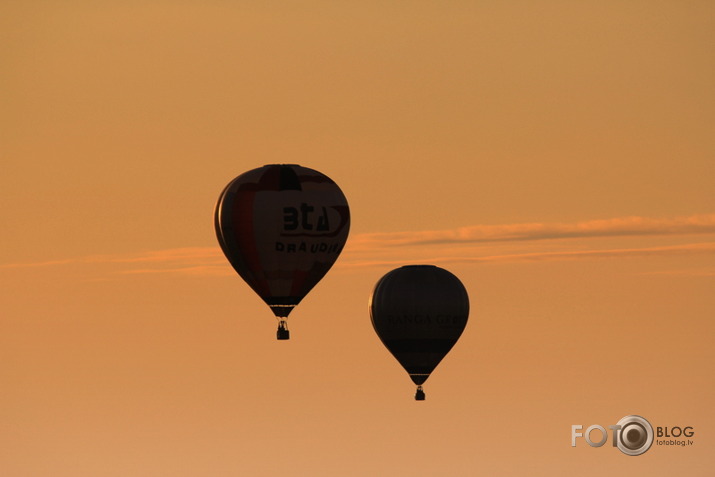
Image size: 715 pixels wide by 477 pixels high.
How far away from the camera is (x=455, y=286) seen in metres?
94.6

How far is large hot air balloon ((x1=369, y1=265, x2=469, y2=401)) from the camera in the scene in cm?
9344

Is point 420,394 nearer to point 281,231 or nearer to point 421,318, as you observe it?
point 421,318

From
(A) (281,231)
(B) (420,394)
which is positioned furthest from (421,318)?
(A) (281,231)

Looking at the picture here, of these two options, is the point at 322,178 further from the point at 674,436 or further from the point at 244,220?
the point at 674,436

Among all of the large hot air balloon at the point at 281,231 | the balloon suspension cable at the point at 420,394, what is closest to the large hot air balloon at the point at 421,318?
the balloon suspension cable at the point at 420,394

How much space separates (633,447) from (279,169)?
25450 mm

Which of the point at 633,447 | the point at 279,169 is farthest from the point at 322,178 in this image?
the point at 633,447

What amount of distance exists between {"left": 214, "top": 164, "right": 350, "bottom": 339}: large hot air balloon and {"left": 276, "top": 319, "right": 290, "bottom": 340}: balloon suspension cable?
0.05m

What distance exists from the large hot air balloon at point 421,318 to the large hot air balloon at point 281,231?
284 inches

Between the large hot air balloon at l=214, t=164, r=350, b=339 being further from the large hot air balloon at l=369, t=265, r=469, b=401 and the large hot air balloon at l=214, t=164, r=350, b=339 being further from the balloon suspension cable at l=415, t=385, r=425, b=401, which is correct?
the balloon suspension cable at l=415, t=385, r=425, b=401

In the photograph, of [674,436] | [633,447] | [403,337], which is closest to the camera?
[403,337]

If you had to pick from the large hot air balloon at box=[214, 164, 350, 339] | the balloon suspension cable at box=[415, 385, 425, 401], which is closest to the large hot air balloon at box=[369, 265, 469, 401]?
the balloon suspension cable at box=[415, 385, 425, 401]

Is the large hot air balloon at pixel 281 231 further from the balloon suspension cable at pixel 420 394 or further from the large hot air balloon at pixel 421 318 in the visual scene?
the balloon suspension cable at pixel 420 394

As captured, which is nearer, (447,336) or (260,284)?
(260,284)
